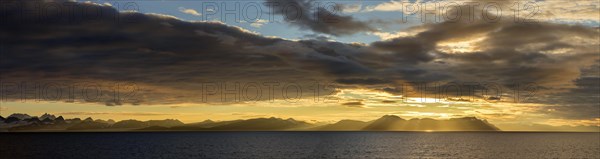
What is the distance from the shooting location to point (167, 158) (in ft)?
440

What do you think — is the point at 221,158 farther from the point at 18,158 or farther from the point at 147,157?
the point at 18,158

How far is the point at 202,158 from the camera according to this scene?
13375 centimetres

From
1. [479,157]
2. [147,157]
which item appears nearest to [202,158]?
[147,157]

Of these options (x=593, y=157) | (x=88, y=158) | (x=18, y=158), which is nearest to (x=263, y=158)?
(x=88, y=158)

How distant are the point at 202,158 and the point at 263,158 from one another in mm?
16334

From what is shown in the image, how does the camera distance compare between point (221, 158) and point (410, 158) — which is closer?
point (221, 158)

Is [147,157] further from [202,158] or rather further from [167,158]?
[202,158]

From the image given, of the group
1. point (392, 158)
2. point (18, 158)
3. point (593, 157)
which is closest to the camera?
point (18, 158)

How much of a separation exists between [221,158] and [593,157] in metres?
114

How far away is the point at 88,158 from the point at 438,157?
3855 inches

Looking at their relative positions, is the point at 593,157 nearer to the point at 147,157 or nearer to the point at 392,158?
the point at 392,158

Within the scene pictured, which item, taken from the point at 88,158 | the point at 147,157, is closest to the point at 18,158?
the point at 88,158

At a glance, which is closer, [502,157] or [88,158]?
[88,158]

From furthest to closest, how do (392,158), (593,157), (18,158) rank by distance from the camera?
(593,157), (392,158), (18,158)
